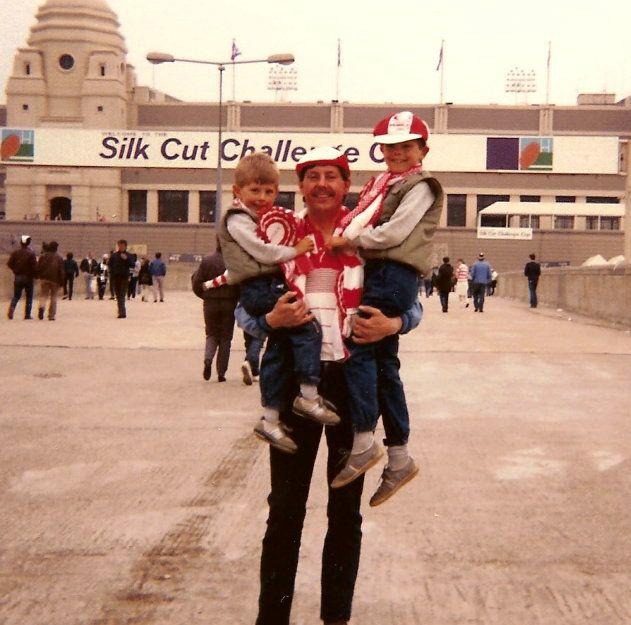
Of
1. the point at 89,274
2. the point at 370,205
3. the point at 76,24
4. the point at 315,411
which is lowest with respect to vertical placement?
A: the point at 89,274

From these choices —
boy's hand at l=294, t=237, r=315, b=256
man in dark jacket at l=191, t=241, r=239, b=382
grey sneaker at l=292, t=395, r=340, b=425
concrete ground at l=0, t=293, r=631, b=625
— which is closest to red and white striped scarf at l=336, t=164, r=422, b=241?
boy's hand at l=294, t=237, r=315, b=256

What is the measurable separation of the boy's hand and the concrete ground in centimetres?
146

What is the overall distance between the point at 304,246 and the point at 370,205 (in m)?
0.29

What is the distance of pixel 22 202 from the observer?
81.1 m

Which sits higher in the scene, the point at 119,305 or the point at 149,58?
the point at 149,58

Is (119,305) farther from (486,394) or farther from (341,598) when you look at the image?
(341,598)

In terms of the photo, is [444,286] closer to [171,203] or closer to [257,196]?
[257,196]

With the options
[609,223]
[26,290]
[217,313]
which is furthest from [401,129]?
[609,223]

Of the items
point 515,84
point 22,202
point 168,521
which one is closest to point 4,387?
point 168,521

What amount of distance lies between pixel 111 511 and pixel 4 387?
5.36m

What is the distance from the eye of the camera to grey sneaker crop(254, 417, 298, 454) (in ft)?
11.3

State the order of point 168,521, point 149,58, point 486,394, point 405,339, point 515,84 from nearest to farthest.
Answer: point 168,521 < point 486,394 < point 405,339 < point 149,58 < point 515,84

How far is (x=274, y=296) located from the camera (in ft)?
11.4

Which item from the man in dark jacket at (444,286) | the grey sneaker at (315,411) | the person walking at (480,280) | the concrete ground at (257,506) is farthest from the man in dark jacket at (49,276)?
the grey sneaker at (315,411)
